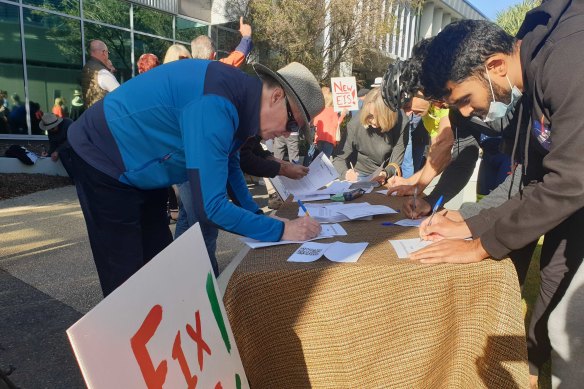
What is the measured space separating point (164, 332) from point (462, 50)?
126 centimetres

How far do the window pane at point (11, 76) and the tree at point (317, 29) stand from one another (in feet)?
18.3

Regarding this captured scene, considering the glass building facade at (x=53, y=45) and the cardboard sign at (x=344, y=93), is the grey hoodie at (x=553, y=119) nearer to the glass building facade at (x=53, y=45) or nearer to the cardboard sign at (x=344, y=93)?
the cardboard sign at (x=344, y=93)

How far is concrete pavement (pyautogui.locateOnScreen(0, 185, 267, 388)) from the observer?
220 centimetres

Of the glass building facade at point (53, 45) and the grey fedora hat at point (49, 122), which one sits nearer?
the grey fedora hat at point (49, 122)

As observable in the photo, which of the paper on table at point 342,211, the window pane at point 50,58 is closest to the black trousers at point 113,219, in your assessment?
the paper on table at point 342,211

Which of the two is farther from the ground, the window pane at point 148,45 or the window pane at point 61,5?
the window pane at point 61,5

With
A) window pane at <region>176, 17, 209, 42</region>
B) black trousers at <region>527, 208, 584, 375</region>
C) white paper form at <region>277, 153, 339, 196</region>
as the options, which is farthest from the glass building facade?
black trousers at <region>527, 208, 584, 375</region>

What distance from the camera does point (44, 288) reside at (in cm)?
309

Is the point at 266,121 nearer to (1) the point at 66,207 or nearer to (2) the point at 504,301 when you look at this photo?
(2) the point at 504,301

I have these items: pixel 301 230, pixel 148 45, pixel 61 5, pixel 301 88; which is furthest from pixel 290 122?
pixel 148 45

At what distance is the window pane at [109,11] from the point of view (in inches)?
349

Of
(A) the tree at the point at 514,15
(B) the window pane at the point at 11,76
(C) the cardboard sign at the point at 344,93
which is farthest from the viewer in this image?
(A) the tree at the point at 514,15

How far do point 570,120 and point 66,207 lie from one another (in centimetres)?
587

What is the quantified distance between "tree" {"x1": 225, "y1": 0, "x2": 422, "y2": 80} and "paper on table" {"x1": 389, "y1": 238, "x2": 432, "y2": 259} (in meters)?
11.1
